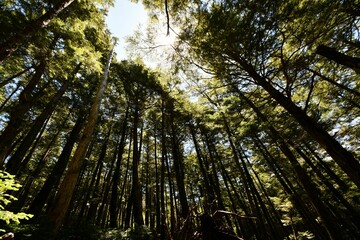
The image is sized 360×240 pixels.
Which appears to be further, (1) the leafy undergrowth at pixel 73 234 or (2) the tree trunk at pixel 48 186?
(2) the tree trunk at pixel 48 186

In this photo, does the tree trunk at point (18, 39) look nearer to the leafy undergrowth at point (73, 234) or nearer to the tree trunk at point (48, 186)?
the leafy undergrowth at point (73, 234)

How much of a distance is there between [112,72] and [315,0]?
12.8m

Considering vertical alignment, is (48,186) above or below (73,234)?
above

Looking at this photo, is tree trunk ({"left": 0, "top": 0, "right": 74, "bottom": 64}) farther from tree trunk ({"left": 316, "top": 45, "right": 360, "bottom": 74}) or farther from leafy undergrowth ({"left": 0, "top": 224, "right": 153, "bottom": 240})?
tree trunk ({"left": 316, "top": 45, "right": 360, "bottom": 74})

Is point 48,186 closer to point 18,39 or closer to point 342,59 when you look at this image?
point 18,39

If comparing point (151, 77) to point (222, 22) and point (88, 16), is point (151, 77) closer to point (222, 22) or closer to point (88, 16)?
point (88, 16)

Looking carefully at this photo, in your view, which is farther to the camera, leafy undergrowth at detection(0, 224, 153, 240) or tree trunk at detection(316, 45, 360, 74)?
leafy undergrowth at detection(0, 224, 153, 240)

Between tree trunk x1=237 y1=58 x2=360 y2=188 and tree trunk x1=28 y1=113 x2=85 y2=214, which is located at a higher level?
tree trunk x1=28 y1=113 x2=85 y2=214

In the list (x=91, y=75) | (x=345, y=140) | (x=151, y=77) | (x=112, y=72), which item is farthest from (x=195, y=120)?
(x=345, y=140)

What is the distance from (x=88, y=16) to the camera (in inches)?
324

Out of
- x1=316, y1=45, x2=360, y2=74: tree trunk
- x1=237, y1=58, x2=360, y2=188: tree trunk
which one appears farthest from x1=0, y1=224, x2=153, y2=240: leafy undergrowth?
x1=316, y1=45, x2=360, y2=74: tree trunk

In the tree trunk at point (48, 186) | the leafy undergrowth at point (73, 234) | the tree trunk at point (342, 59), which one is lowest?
the leafy undergrowth at point (73, 234)

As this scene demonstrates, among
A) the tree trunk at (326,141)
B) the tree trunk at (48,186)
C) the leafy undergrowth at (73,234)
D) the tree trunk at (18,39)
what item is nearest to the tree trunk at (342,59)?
Result: the tree trunk at (326,141)

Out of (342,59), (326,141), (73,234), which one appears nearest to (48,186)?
(73,234)
